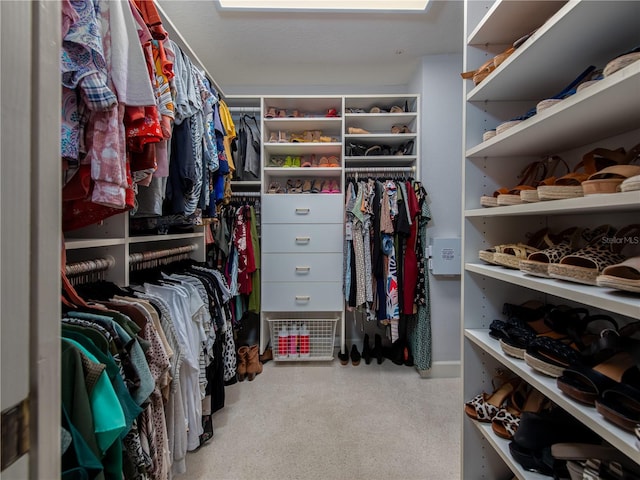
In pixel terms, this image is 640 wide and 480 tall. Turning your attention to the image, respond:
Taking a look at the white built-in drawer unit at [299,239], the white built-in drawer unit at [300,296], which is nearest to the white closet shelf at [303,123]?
the white built-in drawer unit at [299,239]

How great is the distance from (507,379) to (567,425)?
29 cm

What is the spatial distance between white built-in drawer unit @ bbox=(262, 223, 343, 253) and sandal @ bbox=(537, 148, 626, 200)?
1607mm

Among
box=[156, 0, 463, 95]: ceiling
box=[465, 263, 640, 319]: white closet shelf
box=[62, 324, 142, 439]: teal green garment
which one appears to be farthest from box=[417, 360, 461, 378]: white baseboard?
box=[156, 0, 463, 95]: ceiling

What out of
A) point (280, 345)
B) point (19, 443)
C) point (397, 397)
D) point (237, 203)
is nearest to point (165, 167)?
point (19, 443)

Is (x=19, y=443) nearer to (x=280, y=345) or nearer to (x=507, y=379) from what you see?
(x=507, y=379)

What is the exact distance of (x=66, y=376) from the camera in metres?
0.66

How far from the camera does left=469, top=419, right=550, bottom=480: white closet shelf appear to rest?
0.86 metres

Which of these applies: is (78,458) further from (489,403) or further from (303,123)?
(303,123)

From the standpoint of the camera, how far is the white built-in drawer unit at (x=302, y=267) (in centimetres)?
236

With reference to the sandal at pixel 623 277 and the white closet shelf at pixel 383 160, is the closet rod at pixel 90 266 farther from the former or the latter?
the white closet shelf at pixel 383 160

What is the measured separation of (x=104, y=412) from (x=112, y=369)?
0.11 m

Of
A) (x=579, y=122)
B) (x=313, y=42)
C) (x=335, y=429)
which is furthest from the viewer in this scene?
(x=313, y=42)

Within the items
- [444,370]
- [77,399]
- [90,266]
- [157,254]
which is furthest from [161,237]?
[444,370]

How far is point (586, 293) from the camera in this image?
2.22 ft
